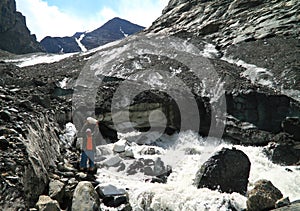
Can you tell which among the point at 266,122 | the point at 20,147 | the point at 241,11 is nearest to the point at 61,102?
the point at 20,147

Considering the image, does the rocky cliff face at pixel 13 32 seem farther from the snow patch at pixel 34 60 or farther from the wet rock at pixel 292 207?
the wet rock at pixel 292 207

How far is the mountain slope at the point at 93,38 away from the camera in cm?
9750

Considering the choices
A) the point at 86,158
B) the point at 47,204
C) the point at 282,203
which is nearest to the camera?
the point at 47,204

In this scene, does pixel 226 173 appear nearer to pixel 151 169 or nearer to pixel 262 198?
pixel 262 198

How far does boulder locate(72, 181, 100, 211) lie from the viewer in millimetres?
7690

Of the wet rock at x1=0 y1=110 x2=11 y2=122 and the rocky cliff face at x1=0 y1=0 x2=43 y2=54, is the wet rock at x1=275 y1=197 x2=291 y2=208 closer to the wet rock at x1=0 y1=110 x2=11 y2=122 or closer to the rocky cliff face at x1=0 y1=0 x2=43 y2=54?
the wet rock at x1=0 y1=110 x2=11 y2=122

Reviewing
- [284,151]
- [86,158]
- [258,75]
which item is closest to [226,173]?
[86,158]

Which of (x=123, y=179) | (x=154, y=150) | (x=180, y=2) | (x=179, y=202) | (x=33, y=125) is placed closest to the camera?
(x=179, y=202)

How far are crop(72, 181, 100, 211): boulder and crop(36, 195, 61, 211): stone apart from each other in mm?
555

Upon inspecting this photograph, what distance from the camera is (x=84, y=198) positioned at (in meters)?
7.86

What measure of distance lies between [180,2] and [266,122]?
32776 millimetres

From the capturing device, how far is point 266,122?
16562 mm

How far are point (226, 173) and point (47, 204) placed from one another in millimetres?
5649

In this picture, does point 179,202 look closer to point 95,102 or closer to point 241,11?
point 95,102
